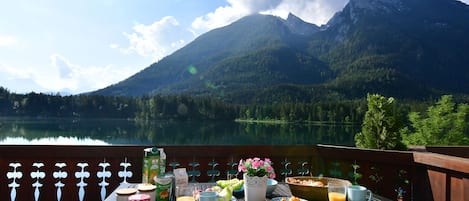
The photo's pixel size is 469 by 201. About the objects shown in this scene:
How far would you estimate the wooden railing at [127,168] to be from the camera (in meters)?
2.71

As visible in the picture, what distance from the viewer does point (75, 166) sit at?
2.82m

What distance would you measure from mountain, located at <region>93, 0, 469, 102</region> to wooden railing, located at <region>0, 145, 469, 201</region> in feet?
Answer: 213

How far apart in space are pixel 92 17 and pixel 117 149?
7475mm

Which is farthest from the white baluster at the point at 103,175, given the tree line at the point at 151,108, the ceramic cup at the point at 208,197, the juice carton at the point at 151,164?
the tree line at the point at 151,108

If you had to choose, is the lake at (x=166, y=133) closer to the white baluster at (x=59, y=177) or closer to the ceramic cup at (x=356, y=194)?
the white baluster at (x=59, y=177)

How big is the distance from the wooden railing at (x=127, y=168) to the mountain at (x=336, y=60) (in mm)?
64842

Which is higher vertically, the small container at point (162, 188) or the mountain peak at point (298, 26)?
the mountain peak at point (298, 26)

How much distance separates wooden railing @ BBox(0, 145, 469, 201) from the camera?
2.71 m

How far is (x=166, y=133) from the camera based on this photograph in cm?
4359

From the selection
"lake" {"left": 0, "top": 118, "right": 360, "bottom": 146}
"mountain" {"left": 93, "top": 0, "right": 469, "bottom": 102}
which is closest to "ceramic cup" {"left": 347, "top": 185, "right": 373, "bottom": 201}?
"lake" {"left": 0, "top": 118, "right": 360, "bottom": 146}

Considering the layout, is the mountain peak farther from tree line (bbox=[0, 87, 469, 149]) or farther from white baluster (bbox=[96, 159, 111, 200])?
white baluster (bbox=[96, 159, 111, 200])

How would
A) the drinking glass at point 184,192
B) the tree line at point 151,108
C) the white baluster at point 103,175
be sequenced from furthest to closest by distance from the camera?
1. the tree line at point 151,108
2. the white baluster at point 103,175
3. the drinking glass at point 184,192

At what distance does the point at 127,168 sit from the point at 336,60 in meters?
94.9

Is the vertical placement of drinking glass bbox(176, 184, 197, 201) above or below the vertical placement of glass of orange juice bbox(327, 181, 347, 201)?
below
